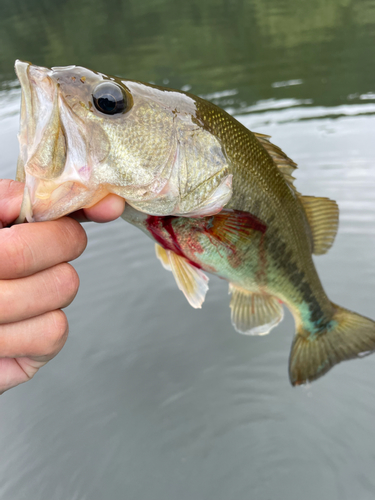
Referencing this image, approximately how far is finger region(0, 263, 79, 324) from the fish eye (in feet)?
1.49

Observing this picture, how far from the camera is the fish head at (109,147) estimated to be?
104 centimetres

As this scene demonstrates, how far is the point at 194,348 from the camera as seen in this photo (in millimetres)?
3029

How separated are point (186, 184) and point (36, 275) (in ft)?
1.67

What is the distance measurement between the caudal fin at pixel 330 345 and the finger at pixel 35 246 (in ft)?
4.27

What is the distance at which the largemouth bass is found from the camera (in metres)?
1.07

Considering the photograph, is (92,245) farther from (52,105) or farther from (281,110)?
(281,110)

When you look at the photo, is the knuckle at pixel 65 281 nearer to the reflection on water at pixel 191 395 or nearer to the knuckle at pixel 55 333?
the knuckle at pixel 55 333

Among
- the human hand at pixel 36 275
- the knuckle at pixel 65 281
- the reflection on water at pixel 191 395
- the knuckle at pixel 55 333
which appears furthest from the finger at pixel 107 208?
the reflection on water at pixel 191 395

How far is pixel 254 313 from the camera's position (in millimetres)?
1929

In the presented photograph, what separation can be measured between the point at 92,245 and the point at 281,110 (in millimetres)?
3677

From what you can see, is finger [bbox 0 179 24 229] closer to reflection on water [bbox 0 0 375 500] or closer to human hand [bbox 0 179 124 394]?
human hand [bbox 0 179 124 394]

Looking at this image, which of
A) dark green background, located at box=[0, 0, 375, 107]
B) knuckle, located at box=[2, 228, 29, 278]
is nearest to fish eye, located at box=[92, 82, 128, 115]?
knuckle, located at box=[2, 228, 29, 278]

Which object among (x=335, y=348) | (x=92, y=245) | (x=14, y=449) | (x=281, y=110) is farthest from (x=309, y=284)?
(x=281, y=110)

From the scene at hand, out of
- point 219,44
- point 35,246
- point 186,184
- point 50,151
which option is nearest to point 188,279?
point 186,184
